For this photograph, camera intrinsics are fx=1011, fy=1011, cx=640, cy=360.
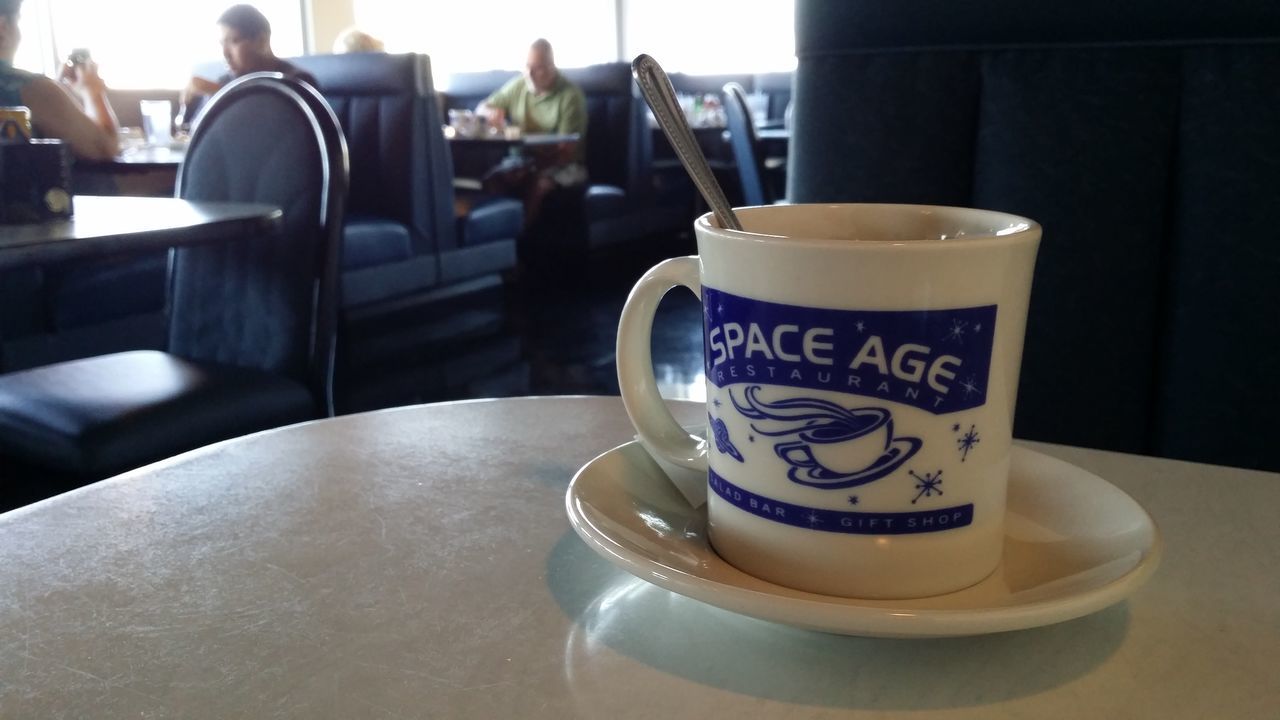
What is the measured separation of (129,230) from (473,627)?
0.90 m

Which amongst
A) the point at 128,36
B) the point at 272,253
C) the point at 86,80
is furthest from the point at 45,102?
the point at 128,36

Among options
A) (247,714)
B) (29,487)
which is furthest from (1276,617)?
(29,487)

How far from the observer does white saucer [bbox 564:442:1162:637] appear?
0.88 feet

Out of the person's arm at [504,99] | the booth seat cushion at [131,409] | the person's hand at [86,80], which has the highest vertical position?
the person's hand at [86,80]

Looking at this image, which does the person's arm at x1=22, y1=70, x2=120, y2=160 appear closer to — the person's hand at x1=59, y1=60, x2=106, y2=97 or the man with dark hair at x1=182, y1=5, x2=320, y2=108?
the man with dark hair at x1=182, y1=5, x2=320, y2=108

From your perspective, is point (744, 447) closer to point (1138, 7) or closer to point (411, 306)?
point (1138, 7)

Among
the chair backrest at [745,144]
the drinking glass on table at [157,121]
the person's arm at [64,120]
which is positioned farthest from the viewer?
the drinking glass on table at [157,121]

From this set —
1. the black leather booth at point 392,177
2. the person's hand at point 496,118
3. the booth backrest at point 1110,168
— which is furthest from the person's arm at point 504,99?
the booth backrest at point 1110,168

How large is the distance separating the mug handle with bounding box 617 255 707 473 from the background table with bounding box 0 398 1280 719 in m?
0.05

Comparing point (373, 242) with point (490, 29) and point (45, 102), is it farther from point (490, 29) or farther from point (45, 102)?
point (490, 29)

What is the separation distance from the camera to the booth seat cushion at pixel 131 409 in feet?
→ 3.28

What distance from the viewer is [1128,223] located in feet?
2.72

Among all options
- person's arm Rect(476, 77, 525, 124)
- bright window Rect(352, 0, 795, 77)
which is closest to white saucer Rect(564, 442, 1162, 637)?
person's arm Rect(476, 77, 525, 124)

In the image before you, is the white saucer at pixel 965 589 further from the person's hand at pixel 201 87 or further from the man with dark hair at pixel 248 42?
the person's hand at pixel 201 87
